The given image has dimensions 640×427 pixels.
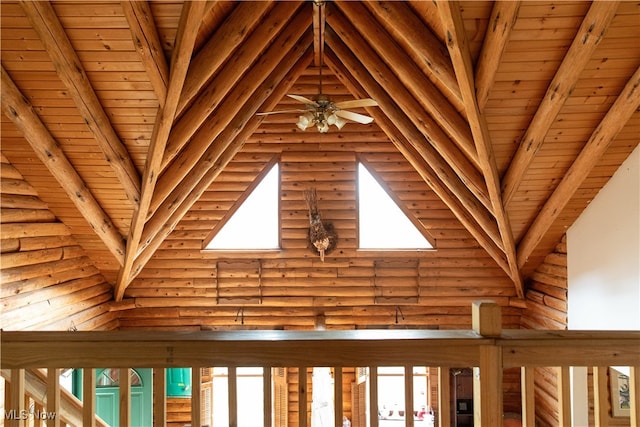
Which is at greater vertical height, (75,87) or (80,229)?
(75,87)

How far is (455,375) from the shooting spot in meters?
7.56

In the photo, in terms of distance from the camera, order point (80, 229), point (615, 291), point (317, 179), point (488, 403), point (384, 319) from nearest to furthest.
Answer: point (488, 403) < point (615, 291) < point (80, 229) < point (317, 179) < point (384, 319)

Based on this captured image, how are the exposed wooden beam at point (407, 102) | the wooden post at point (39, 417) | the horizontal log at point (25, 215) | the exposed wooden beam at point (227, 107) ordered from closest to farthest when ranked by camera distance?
the wooden post at point (39, 417) < the horizontal log at point (25, 215) < the exposed wooden beam at point (227, 107) < the exposed wooden beam at point (407, 102)

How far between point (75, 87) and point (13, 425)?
281 centimetres

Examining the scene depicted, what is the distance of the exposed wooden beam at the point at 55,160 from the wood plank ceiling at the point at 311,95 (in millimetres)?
17

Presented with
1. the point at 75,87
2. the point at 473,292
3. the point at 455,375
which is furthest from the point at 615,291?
the point at 75,87

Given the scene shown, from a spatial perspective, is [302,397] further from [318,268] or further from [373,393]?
Answer: [318,268]

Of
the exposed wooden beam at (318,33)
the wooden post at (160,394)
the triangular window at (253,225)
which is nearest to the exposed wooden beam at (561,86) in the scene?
the exposed wooden beam at (318,33)

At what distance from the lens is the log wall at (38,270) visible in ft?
14.8

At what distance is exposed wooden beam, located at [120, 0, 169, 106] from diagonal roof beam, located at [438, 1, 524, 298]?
6.74 feet

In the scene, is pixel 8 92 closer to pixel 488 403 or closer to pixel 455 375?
pixel 488 403

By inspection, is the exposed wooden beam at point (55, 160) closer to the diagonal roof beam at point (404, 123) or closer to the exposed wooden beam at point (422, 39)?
the exposed wooden beam at point (422, 39)

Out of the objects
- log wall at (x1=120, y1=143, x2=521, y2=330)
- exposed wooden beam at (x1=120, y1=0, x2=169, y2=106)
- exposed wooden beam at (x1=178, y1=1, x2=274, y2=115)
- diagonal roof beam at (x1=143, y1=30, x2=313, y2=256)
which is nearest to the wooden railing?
exposed wooden beam at (x1=120, y1=0, x2=169, y2=106)

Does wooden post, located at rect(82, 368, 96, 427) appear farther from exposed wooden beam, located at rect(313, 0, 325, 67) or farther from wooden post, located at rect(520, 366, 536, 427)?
exposed wooden beam, located at rect(313, 0, 325, 67)
